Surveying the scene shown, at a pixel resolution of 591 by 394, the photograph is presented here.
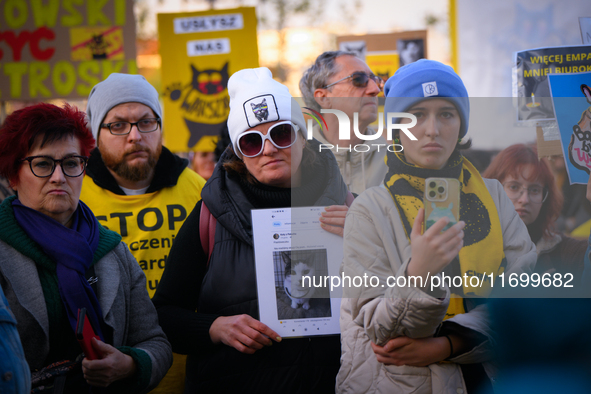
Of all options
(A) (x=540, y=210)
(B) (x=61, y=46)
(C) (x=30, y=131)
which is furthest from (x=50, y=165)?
(B) (x=61, y=46)

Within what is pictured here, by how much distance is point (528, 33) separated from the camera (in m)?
2.04

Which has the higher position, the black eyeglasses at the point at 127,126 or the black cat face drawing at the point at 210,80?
the black cat face drawing at the point at 210,80

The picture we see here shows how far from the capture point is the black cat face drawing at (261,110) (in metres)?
2.11

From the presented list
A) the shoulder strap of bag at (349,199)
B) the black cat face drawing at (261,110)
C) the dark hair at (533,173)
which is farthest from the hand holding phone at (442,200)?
the black cat face drawing at (261,110)

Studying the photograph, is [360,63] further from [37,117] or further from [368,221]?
[37,117]

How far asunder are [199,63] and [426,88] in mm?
2983

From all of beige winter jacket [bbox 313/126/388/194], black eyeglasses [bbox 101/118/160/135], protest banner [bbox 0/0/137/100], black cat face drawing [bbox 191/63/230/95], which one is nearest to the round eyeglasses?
beige winter jacket [bbox 313/126/388/194]

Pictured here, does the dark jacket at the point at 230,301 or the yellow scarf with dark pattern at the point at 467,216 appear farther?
the dark jacket at the point at 230,301

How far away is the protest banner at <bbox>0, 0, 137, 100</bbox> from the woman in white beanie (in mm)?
2413

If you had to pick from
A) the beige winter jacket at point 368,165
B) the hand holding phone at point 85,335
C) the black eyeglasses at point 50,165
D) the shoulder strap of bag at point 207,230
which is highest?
the black eyeglasses at point 50,165

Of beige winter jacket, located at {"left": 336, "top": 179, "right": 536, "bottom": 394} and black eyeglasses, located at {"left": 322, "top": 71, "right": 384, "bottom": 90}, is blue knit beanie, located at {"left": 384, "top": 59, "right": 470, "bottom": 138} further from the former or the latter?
black eyeglasses, located at {"left": 322, "top": 71, "right": 384, "bottom": 90}

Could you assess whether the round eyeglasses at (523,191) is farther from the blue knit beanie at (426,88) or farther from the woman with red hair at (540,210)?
the blue knit beanie at (426,88)

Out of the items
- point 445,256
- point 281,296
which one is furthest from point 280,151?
point 445,256

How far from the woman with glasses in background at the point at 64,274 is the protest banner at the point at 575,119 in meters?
1.69
